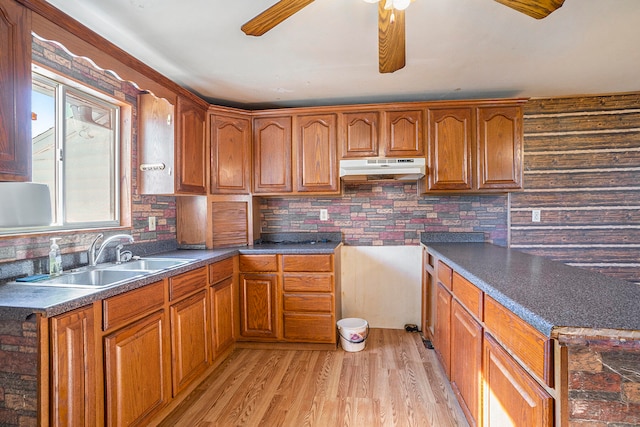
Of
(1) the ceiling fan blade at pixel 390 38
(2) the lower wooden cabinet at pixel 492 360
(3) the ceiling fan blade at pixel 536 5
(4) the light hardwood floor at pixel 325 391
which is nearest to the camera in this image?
(2) the lower wooden cabinet at pixel 492 360

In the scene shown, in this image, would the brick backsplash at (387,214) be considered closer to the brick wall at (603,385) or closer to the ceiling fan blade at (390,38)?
the ceiling fan blade at (390,38)

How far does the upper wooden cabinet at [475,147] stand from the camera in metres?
2.64

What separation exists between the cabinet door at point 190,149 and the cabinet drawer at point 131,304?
36.6 inches

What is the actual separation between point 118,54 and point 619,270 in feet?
13.7

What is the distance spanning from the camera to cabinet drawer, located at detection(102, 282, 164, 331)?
138 centimetres

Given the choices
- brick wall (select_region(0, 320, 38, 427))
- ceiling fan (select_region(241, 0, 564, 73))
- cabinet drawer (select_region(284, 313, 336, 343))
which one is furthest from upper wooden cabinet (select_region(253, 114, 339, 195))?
brick wall (select_region(0, 320, 38, 427))

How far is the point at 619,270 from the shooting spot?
2.75 m

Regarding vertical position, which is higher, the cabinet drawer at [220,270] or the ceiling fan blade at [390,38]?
the ceiling fan blade at [390,38]

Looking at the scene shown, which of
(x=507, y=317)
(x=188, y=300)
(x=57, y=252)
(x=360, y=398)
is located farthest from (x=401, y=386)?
(x=57, y=252)

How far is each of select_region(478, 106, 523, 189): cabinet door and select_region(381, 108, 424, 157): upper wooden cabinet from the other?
20.1 inches

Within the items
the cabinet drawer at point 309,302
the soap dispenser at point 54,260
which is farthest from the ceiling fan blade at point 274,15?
the cabinet drawer at point 309,302

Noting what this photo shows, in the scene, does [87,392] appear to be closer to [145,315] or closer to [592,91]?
[145,315]

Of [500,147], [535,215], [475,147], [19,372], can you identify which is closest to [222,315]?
[19,372]

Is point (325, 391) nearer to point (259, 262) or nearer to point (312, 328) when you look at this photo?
point (312, 328)
